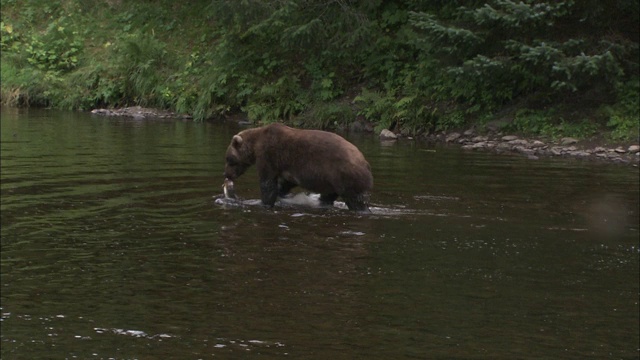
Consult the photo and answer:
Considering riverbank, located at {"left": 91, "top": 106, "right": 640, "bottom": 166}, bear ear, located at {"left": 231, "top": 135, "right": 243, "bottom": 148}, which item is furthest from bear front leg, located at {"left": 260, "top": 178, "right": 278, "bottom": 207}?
riverbank, located at {"left": 91, "top": 106, "right": 640, "bottom": 166}

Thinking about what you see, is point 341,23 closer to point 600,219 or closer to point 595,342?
point 600,219

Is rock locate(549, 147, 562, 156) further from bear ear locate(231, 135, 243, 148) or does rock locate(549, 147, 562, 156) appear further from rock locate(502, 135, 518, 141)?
bear ear locate(231, 135, 243, 148)

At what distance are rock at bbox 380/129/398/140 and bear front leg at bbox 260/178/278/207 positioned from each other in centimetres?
1171

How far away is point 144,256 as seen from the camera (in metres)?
10.8

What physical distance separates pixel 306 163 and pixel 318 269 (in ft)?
10.2

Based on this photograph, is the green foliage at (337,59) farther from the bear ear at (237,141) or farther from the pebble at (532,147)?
the bear ear at (237,141)

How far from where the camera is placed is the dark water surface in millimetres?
8070

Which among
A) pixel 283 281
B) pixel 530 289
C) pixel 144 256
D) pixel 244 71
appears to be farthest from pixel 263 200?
pixel 244 71

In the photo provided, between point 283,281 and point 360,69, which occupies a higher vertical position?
point 360,69

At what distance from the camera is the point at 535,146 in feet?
74.2

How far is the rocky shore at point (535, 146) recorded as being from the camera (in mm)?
21219

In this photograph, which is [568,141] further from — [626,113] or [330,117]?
[330,117]

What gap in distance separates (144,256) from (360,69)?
18.3 metres

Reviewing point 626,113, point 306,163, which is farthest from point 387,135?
point 306,163
